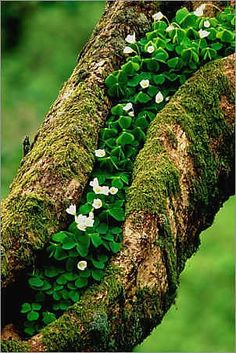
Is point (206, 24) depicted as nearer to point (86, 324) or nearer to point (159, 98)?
point (159, 98)

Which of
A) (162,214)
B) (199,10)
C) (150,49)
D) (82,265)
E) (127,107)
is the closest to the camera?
(82,265)

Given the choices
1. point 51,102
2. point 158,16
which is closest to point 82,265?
point 158,16

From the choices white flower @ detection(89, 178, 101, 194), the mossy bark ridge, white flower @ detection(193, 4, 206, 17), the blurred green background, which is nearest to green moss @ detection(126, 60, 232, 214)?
white flower @ detection(89, 178, 101, 194)

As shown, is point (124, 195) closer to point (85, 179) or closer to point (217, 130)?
point (85, 179)

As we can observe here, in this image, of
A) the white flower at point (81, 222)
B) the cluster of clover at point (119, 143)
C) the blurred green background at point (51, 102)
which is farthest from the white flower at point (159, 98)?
the blurred green background at point (51, 102)

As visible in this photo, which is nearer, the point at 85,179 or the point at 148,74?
the point at 85,179

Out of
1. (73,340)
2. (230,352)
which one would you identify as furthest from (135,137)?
(230,352)
